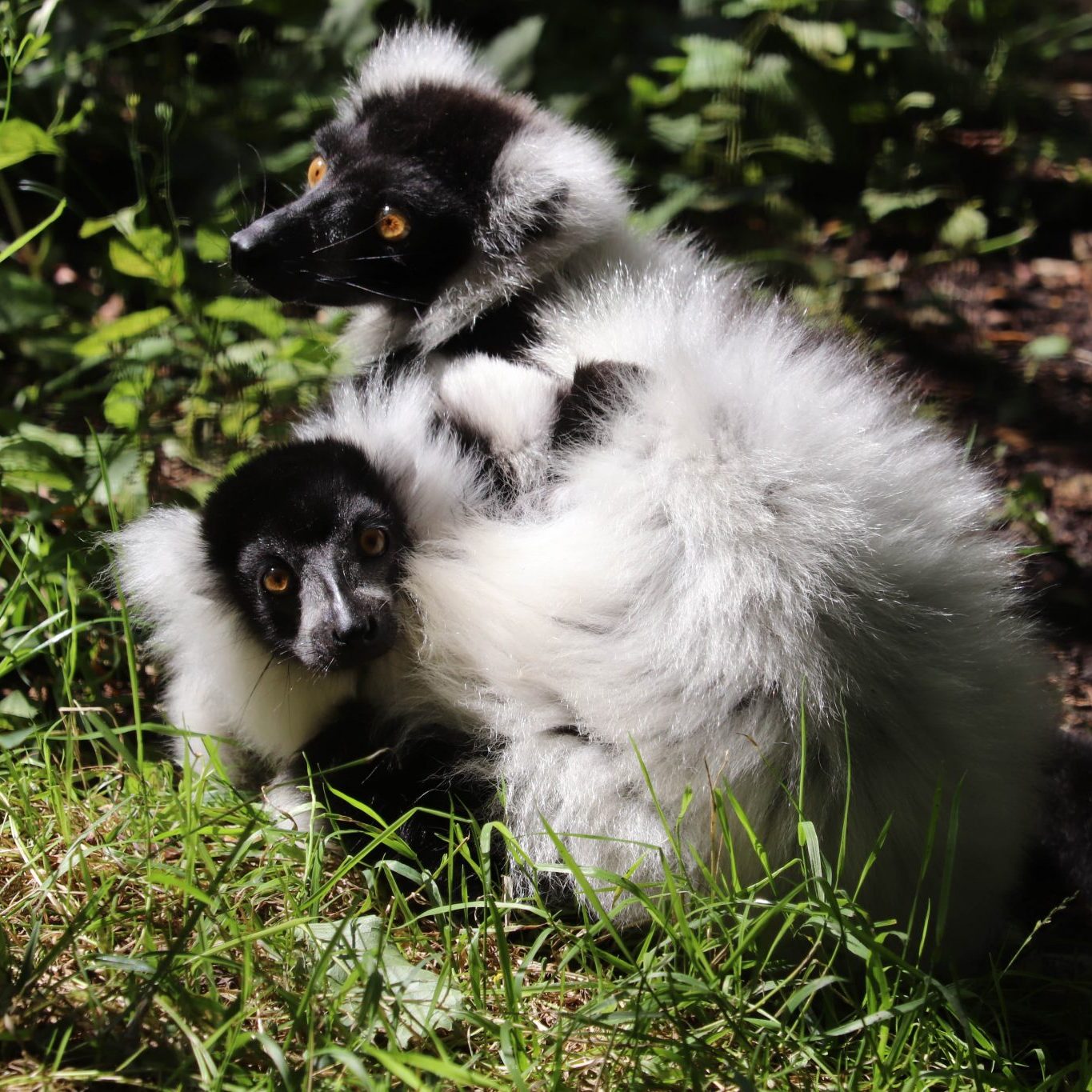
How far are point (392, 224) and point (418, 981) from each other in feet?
6.51

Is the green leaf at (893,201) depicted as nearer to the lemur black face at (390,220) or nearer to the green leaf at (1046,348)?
the green leaf at (1046,348)

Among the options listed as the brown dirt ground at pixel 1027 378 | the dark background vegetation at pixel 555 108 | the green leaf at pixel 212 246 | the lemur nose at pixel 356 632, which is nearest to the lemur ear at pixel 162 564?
the dark background vegetation at pixel 555 108

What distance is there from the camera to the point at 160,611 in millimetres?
2693

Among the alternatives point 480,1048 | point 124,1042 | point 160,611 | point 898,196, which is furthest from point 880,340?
point 124,1042

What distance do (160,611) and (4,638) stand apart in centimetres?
49

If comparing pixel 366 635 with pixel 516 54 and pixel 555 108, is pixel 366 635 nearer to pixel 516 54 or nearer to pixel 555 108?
pixel 555 108

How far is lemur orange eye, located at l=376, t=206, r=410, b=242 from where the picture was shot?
126 inches

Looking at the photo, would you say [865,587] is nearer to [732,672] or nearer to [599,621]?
[732,672]

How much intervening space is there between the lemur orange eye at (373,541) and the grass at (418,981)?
1.78 feet

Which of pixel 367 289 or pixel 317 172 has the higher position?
pixel 317 172

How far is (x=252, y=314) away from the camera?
12.5ft

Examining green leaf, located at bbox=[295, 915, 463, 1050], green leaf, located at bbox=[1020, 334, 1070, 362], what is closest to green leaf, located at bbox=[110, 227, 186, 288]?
green leaf, located at bbox=[295, 915, 463, 1050]

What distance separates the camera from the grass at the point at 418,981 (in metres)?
1.83

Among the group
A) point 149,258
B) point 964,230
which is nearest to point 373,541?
point 149,258
